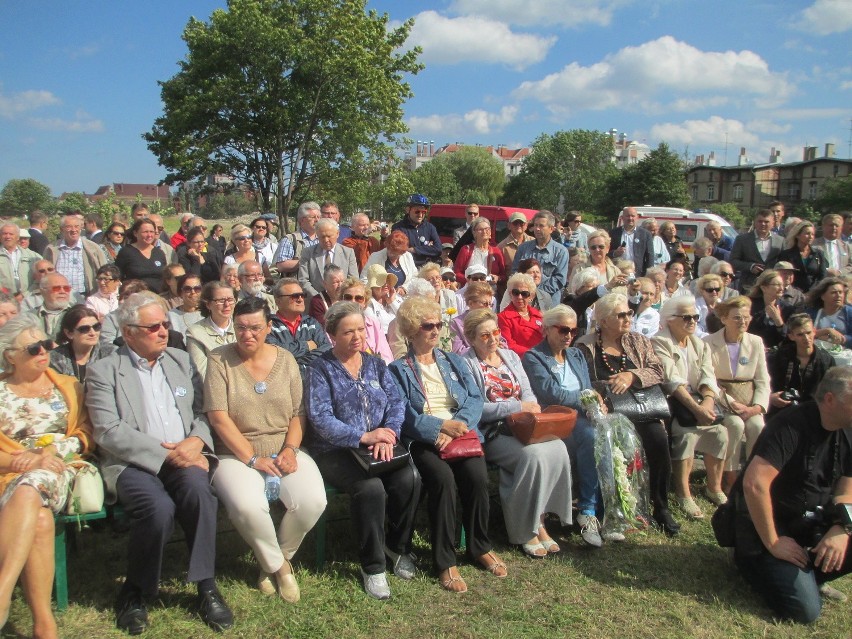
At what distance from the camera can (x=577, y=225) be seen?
364 inches

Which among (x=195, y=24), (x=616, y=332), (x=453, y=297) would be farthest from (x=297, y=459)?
(x=195, y=24)

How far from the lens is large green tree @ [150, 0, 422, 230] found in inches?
858

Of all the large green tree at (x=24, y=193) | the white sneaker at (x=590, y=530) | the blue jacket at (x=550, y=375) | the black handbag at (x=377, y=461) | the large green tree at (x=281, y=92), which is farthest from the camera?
the large green tree at (x=24, y=193)

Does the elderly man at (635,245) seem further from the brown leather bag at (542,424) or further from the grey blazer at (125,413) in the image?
the grey blazer at (125,413)

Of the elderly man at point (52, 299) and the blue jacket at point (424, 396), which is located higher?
the elderly man at point (52, 299)

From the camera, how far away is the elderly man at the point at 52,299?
4.76 m

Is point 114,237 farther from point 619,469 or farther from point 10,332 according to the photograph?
point 619,469

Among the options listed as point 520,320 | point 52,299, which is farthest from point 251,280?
point 520,320

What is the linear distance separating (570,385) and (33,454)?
3.23 metres

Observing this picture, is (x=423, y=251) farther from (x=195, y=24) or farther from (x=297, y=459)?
(x=195, y=24)

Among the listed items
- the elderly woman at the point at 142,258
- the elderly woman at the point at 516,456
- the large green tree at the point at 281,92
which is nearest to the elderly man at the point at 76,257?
the elderly woman at the point at 142,258

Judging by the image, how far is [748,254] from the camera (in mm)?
7895

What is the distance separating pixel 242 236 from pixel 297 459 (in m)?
3.81

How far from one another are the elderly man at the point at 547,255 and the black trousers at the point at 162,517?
4339 mm
